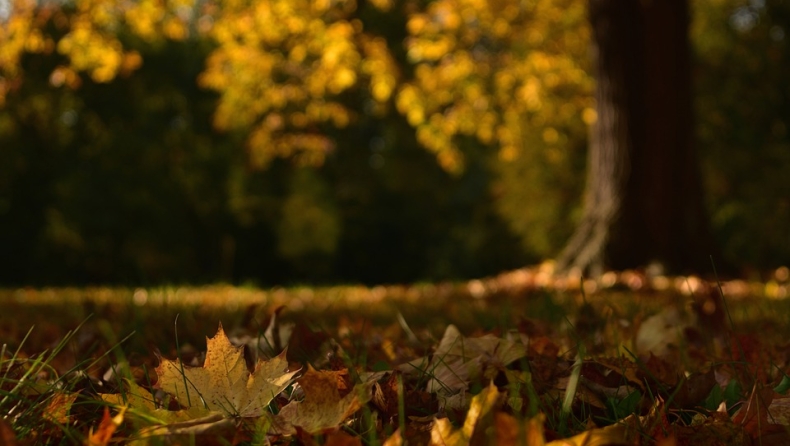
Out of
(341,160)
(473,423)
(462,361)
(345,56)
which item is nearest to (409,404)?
(462,361)

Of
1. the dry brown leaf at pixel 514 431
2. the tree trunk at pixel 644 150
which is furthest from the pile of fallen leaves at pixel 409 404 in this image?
the tree trunk at pixel 644 150

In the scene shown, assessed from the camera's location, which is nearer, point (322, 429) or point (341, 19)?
point (322, 429)

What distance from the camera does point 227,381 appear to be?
109 centimetres

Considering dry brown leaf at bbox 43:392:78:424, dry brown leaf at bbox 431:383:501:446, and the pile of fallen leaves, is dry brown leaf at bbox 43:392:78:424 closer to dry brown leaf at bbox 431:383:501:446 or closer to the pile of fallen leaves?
the pile of fallen leaves

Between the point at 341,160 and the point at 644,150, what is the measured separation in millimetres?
18748

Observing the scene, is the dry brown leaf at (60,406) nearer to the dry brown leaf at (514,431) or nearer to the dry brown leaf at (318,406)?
the dry brown leaf at (318,406)

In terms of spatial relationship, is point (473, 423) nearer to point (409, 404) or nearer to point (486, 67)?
point (409, 404)

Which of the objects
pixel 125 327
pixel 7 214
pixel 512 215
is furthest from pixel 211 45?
pixel 125 327

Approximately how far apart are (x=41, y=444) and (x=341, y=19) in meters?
7.51

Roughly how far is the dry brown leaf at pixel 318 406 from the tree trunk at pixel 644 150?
16.3 feet

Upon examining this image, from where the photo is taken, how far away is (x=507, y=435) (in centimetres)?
80

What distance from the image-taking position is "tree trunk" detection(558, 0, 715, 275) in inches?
229

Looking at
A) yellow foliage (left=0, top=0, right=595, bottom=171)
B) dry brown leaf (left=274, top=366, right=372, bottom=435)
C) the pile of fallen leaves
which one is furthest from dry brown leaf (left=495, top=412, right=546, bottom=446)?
yellow foliage (left=0, top=0, right=595, bottom=171)

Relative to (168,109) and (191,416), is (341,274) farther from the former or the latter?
(191,416)
